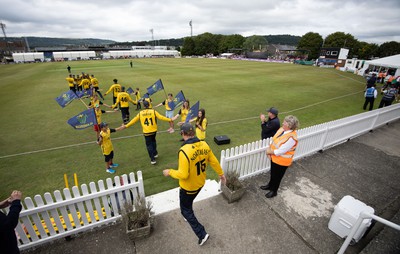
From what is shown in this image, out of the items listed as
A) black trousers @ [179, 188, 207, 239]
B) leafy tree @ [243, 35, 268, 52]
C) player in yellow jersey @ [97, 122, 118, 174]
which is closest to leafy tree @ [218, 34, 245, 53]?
leafy tree @ [243, 35, 268, 52]

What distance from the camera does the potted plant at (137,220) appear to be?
3.77m

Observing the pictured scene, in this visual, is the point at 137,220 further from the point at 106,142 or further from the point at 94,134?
the point at 94,134

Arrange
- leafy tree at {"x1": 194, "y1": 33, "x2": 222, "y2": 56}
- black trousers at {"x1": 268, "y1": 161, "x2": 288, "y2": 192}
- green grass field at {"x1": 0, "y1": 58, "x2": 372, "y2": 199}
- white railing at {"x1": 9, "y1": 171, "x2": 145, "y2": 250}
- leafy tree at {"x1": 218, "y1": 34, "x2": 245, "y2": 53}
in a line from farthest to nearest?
leafy tree at {"x1": 218, "y1": 34, "x2": 245, "y2": 53}, leafy tree at {"x1": 194, "y1": 33, "x2": 222, "y2": 56}, green grass field at {"x1": 0, "y1": 58, "x2": 372, "y2": 199}, black trousers at {"x1": 268, "y1": 161, "x2": 288, "y2": 192}, white railing at {"x1": 9, "y1": 171, "x2": 145, "y2": 250}

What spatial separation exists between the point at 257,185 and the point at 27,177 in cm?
739

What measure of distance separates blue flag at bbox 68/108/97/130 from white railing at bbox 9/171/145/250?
9.82ft

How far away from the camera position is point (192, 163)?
3.33 metres

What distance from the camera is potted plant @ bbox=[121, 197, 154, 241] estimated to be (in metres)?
3.77

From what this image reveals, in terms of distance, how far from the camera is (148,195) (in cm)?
534

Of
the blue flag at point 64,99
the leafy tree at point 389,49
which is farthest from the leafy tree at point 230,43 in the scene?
the blue flag at point 64,99

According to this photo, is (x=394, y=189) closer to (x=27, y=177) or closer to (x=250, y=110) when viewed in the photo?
(x=250, y=110)

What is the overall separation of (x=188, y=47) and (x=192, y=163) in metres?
115

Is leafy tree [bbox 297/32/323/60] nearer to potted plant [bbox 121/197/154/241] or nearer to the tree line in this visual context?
the tree line

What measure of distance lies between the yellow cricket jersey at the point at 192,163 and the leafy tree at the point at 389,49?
398 feet

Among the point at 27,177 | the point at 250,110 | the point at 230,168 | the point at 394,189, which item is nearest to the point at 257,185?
the point at 230,168
